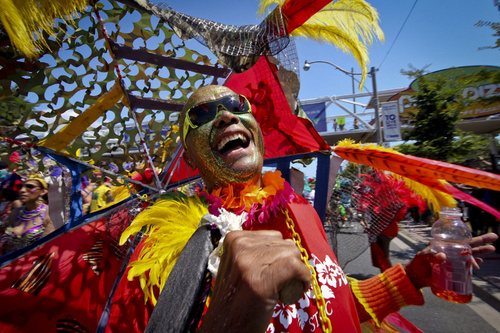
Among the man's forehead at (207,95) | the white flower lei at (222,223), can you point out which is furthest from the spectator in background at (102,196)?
the white flower lei at (222,223)

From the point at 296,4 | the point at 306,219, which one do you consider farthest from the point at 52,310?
the point at 296,4

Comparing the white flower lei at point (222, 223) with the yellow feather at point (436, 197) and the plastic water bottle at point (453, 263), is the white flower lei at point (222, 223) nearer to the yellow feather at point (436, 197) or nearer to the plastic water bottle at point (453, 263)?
the plastic water bottle at point (453, 263)

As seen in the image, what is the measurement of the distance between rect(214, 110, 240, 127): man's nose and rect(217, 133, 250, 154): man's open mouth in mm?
81

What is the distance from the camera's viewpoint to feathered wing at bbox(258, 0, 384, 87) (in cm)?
170

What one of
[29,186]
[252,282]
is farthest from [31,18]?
[29,186]

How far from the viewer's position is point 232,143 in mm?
1461

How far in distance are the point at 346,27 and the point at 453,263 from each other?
4.88 feet

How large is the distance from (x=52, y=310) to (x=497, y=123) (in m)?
16.3

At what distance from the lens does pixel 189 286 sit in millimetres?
739

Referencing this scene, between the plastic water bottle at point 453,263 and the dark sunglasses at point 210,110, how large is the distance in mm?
1288

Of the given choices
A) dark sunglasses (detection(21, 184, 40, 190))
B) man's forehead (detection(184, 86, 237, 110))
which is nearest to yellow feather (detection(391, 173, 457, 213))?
man's forehead (detection(184, 86, 237, 110))

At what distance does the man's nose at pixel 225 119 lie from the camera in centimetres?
142

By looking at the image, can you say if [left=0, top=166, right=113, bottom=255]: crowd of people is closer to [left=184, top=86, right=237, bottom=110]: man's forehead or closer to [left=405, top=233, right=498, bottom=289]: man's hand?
[left=184, top=86, right=237, bottom=110]: man's forehead

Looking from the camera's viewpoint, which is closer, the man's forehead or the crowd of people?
the man's forehead
